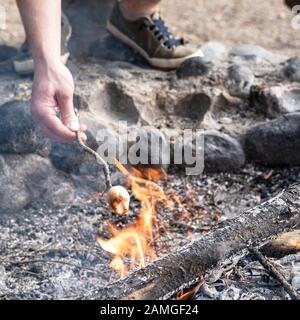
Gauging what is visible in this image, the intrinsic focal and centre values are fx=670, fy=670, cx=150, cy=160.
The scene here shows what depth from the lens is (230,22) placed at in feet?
17.5

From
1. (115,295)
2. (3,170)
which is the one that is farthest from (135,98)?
(115,295)

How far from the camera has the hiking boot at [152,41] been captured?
3.51 m

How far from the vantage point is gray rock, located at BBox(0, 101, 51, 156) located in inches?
108

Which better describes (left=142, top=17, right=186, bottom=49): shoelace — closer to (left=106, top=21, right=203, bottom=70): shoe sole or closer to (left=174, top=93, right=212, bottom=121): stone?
(left=106, top=21, right=203, bottom=70): shoe sole

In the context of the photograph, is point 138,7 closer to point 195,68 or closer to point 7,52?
point 195,68

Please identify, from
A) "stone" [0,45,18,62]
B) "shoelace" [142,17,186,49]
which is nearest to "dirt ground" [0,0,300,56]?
"stone" [0,45,18,62]

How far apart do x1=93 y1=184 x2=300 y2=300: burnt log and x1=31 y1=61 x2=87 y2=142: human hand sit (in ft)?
1.60

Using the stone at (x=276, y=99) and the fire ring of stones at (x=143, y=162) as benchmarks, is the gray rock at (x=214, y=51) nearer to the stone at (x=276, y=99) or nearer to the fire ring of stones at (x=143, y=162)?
the fire ring of stones at (x=143, y=162)

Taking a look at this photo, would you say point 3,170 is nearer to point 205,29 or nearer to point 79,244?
point 79,244

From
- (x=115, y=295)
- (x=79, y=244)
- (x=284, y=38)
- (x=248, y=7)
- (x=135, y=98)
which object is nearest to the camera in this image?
(x=115, y=295)

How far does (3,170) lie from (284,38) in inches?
117

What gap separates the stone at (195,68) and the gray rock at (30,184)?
934 mm

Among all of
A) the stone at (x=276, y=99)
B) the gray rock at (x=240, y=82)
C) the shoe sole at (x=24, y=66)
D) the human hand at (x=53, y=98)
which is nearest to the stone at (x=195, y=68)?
the gray rock at (x=240, y=82)
